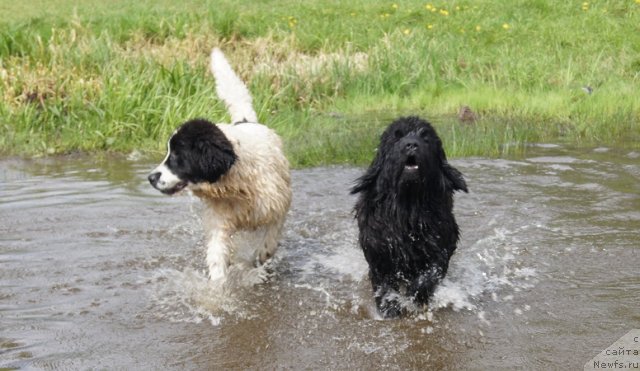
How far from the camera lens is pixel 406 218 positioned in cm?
519

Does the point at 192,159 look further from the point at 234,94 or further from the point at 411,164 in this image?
the point at 234,94

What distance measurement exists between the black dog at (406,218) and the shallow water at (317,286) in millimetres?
200

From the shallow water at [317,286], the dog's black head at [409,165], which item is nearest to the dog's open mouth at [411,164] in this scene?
the dog's black head at [409,165]

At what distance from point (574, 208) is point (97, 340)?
4194 mm

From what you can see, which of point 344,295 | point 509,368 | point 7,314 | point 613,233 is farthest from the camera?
point 613,233

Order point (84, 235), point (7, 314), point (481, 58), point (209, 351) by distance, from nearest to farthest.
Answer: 1. point (209, 351)
2. point (7, 314)
3. point (84, 235)
4. point (481, 58)

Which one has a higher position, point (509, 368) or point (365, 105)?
point (509, 368)

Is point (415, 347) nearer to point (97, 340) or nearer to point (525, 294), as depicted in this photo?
point (525, 294)

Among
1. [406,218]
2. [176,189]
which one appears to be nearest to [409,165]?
[406,218]

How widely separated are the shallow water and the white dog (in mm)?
336

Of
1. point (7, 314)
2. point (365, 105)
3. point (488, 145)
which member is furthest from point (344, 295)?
point (365, 105)

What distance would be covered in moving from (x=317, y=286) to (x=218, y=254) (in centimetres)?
71

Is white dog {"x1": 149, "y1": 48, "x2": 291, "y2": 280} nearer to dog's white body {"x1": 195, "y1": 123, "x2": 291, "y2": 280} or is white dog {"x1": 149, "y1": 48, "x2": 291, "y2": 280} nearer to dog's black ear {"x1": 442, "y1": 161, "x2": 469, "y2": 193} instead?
dog's white body {"x1": 195, "y1": 123, "x2": 291, "y2": 280}

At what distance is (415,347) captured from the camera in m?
4.80
